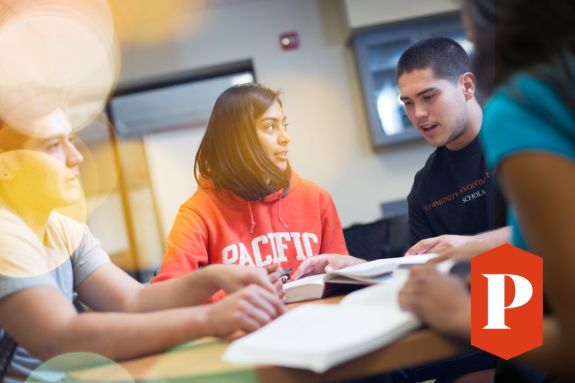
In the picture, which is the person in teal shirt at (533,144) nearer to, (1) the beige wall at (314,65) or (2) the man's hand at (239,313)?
(2) the man's hand at (239,313)

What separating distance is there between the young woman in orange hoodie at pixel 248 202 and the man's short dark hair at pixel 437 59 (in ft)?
1.12

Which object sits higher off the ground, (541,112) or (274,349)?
(541,112)

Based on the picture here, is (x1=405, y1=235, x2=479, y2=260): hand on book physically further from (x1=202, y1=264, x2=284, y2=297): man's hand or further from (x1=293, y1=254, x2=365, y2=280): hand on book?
(x1=202, y1=264, x2=284, y2=297): man's hand

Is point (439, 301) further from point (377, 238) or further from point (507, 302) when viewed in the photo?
point (377, 238)

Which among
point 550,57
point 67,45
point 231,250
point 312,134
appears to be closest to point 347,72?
point 312,134

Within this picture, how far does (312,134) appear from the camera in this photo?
2.13m

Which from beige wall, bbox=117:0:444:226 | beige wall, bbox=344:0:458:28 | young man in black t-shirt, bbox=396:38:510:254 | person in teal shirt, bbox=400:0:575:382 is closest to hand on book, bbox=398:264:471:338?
person in teal shirt, bbox=400:0:575:382

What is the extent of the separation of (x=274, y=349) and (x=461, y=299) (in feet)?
0.58

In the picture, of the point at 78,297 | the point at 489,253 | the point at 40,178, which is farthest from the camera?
the point at 78,297

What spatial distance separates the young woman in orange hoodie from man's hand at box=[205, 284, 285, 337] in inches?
18.6

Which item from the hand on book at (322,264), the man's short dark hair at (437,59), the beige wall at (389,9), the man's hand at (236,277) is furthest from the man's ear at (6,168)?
the beige wall at (389,9)

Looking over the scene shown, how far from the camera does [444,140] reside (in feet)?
4.06

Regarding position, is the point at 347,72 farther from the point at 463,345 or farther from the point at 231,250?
the point at 463,345

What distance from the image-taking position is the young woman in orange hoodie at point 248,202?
1.12 meters
